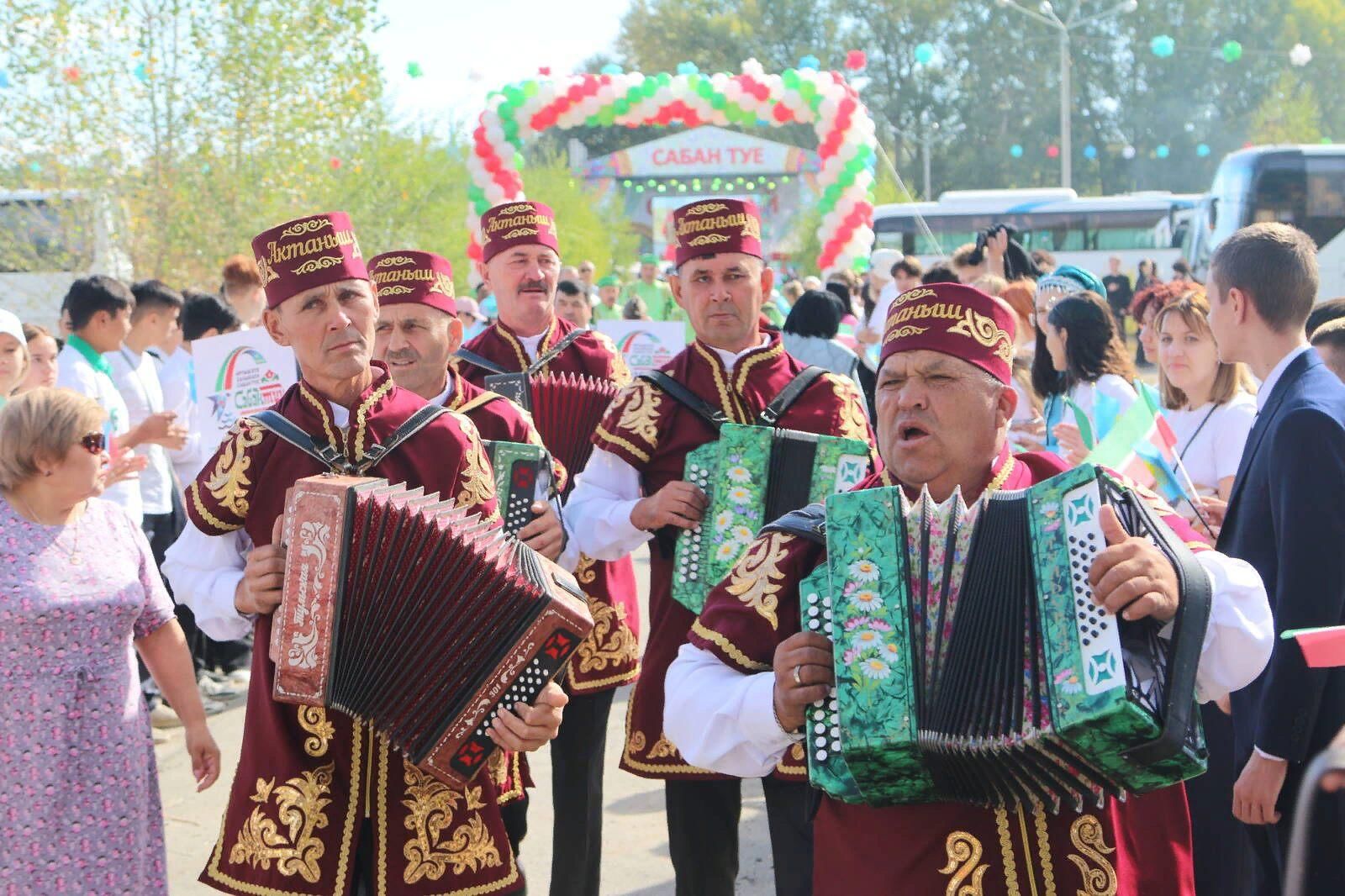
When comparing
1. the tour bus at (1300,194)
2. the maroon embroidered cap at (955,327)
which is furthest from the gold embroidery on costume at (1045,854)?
the tour bus at (1300,194)

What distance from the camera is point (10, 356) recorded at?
5875mm

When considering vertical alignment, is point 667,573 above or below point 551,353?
below

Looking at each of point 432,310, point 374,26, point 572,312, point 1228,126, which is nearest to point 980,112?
point 1228,126

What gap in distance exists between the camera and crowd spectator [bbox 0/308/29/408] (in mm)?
5863

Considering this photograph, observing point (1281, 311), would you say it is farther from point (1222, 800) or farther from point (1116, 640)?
point (1116, 640)

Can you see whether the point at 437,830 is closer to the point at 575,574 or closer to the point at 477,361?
the point at 575,574

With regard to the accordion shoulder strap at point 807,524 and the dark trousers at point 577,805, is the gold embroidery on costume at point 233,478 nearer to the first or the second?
the accordion shoulder strap at point 807,524

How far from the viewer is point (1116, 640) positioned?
2.23 m

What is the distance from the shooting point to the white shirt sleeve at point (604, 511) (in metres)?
4.50

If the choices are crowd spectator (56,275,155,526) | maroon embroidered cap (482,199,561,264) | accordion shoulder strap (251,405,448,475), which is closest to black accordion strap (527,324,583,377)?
maroon embroidered cap (482,199,561,264)

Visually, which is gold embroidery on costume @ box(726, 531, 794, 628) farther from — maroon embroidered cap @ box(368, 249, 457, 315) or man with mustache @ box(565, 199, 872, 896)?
maroon embroidered cap @ box(368, 249, 457, 315)

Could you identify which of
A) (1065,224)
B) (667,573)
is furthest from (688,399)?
(1065,224)

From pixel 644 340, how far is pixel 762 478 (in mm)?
4962

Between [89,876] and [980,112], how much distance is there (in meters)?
66.0
